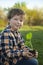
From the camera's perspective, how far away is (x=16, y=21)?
2.09m

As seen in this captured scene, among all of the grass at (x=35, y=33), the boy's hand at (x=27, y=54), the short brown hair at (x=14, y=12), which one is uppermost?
the short brown hair at (x=14, y=12)

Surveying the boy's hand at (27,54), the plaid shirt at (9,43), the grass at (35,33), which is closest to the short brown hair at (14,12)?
the plaid shirt at (9,43)

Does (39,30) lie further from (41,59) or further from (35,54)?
(35,54)

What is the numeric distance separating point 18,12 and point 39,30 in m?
4.50

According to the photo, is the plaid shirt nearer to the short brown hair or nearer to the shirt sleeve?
the shirt sleeve

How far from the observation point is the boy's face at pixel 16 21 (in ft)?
6.86

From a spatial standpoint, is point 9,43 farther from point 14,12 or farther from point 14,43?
point 14,12

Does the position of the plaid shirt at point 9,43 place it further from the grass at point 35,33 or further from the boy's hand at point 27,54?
the grass at point 35,33

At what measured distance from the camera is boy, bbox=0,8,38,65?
2.01m

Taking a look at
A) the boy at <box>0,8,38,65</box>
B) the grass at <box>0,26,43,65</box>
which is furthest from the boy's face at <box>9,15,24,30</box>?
the grass at <box>0,26,43,65</box>

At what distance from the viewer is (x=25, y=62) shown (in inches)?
82.5

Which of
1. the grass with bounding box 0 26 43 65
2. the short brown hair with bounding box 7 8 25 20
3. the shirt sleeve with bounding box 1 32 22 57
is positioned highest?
the short brown hair with bounding box 7 8 25 20

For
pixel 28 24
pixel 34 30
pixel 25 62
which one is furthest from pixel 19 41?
pixel 34 30

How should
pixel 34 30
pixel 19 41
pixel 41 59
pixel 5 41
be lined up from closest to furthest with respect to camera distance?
pixel 5 41, pixel 19 41, pixel 41 59, pixel 34 30
